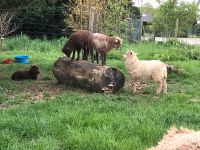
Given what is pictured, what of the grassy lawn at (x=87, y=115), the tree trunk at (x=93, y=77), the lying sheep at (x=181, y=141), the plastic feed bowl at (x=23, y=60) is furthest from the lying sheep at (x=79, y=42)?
the lying sheep at (x=181, y=141)

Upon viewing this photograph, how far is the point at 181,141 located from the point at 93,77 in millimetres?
8033

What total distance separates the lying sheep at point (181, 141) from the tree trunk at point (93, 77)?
762 cm

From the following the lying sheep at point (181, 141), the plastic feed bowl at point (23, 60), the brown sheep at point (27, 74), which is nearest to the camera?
the lying sheep at point (181, 141)

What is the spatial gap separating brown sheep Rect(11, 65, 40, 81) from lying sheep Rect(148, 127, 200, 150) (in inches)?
383

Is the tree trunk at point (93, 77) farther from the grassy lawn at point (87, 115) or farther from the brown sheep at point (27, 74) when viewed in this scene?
the brown sheep at point (27, 74)

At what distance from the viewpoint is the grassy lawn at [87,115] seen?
593 centimetres

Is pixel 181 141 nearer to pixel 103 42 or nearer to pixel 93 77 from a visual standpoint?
pixel 93 77

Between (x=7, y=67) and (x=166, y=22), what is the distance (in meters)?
16.3

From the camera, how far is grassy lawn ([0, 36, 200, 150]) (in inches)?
233

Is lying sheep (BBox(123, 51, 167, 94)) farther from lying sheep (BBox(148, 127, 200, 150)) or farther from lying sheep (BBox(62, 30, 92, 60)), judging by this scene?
lying sheep (BBox(148, 127, 200, 150))

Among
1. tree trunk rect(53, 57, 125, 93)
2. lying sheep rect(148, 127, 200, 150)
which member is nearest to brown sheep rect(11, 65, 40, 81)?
tree trunk rect(53, 57, 125, 93)

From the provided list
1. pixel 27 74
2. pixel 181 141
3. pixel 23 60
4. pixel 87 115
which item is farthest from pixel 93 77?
pixel 181 141

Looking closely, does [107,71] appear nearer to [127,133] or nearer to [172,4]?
[127,133]

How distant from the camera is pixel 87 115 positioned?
288 inches
